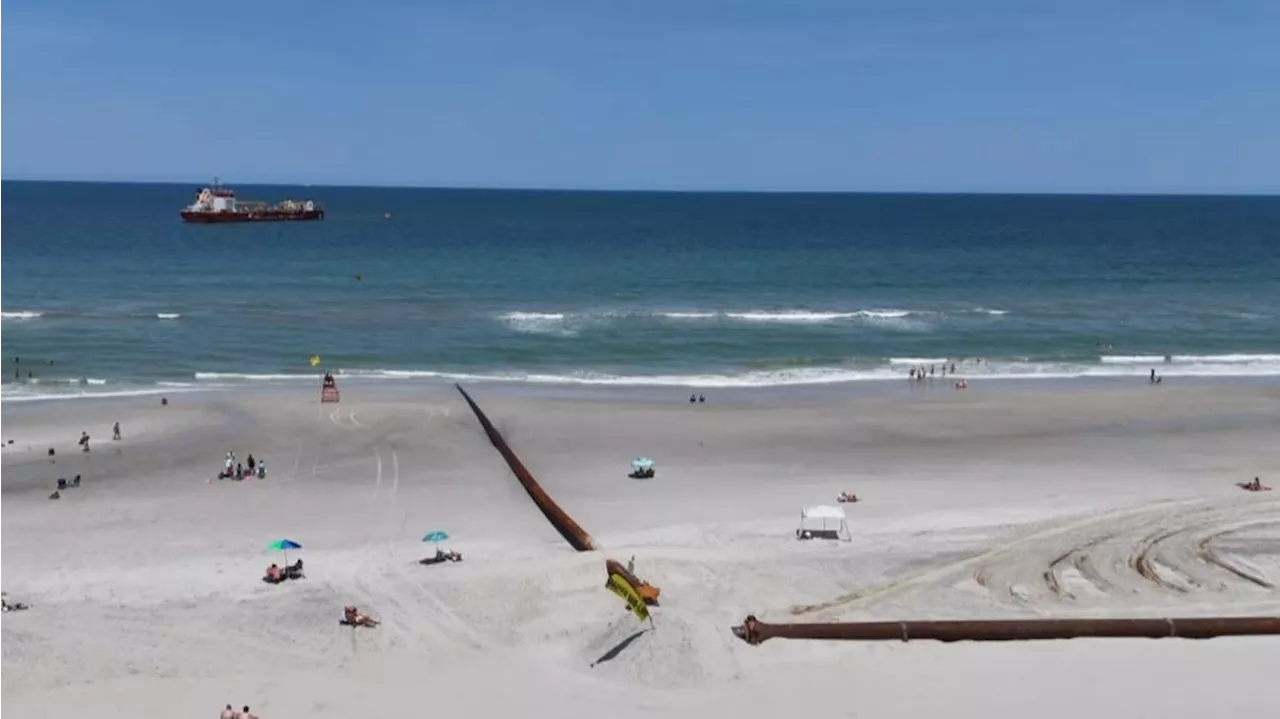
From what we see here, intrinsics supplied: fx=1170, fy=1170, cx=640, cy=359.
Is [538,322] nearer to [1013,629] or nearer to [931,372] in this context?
[931,372]

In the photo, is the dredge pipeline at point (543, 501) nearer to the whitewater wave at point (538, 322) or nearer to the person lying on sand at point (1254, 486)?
the person lying on sand at point (1254, 486)

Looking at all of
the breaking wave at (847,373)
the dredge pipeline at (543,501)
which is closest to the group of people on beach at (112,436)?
the breaking wave at (847,373)

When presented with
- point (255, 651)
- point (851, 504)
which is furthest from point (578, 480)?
point (255, 651)

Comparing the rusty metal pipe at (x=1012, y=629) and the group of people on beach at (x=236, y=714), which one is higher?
the rusty metal pipe at (x=1012, y=629)

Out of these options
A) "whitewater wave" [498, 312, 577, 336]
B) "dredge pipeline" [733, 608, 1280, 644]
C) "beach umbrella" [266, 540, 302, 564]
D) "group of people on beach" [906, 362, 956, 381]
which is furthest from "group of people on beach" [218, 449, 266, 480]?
"whitewater wave" [498, 312, 577, 336]

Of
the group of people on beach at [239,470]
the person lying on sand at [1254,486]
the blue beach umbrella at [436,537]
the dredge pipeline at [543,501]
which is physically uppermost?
the person lying on sand at [1254,486]

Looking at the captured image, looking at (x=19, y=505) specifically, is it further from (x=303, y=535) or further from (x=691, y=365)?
(x=691, y=365)

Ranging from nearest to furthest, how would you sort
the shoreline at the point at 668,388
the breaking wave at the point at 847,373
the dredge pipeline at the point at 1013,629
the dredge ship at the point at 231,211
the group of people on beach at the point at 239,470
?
the dredge pipeline at the point at 1013,629, the group of people on beach at the point at 239,470, the shoreline at the point at 668,388, the breaking wave at the point at 847,373, the dredge ship at the point at 231,211
